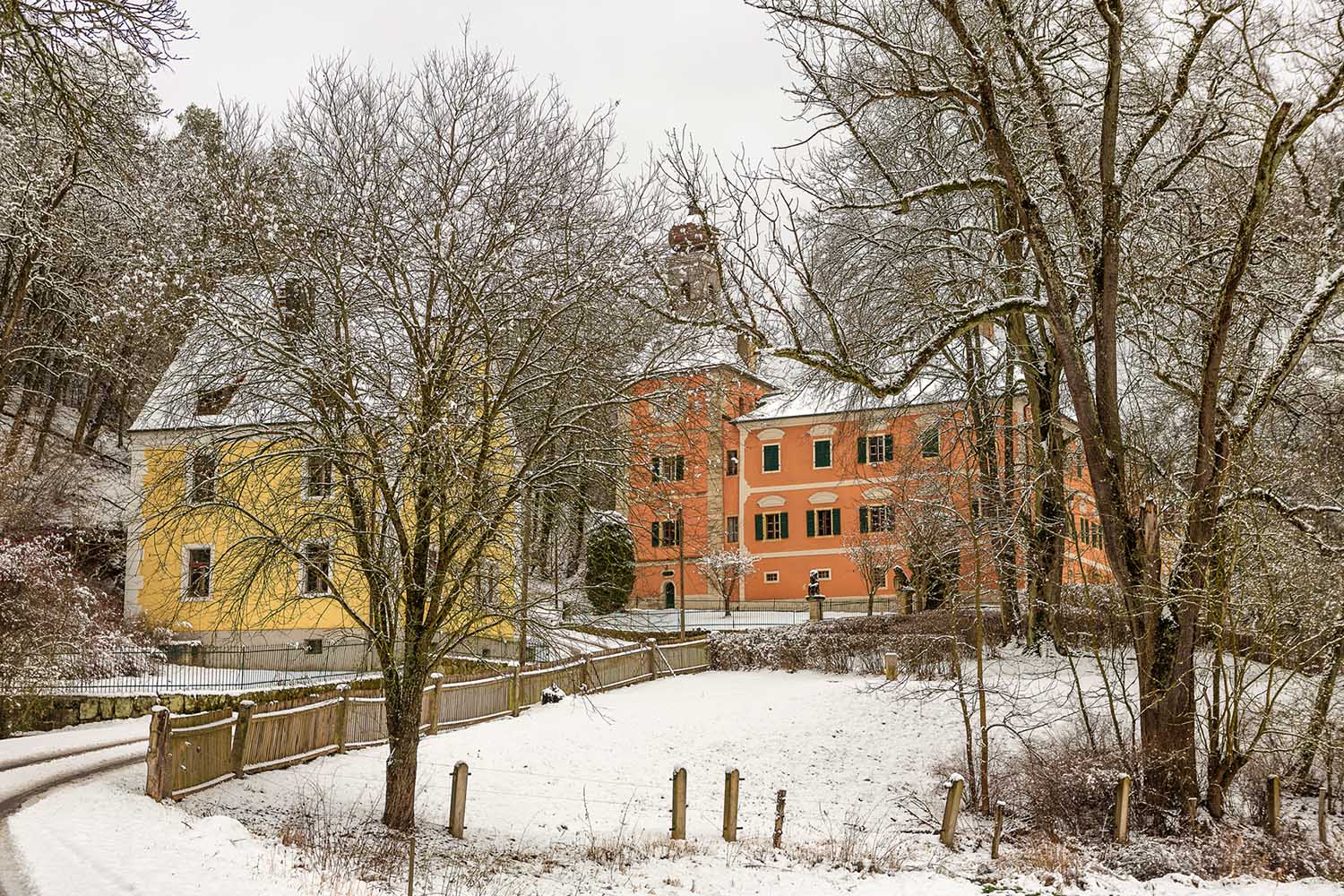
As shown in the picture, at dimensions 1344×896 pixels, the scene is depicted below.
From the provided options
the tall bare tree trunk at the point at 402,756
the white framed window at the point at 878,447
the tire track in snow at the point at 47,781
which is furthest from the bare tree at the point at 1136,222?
the white framed window at the point at 878,447

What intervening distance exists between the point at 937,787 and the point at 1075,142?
9.75m

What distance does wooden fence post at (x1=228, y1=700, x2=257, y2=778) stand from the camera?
50.9 feet

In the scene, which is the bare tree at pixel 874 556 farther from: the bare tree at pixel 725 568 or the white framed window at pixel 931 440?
the white framed window at pixel 931 440

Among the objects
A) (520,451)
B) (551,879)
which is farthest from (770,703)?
(551,879)

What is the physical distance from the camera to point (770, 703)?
2470 centimetres

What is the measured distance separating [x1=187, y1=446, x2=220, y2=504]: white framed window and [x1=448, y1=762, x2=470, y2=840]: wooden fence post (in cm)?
452

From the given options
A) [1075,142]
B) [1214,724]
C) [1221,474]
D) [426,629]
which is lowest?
[1214,724]

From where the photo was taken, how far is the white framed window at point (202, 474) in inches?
512

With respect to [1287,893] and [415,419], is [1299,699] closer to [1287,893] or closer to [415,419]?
[1287,893]

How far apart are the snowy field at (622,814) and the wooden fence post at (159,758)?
1.52 feet

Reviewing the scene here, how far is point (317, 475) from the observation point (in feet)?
48.8

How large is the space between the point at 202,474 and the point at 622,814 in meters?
7.46

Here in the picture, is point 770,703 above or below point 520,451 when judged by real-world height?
below

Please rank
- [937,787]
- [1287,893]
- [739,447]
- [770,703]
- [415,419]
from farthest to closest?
1. [739,447]
2. [770,703]
3. [937,787]
4. [415,419]
5. [1287,893]
